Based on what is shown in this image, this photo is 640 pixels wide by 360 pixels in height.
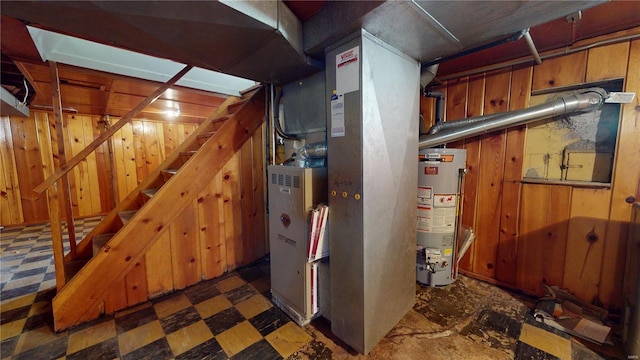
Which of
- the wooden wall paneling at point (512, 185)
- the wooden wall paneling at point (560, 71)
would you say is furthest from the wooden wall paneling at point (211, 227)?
the wooden wall paneling at point (560, 71)

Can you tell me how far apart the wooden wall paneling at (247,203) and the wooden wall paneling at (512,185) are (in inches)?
86.7

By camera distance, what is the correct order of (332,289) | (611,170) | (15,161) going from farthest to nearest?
(15,161)
(611,170)
(332,289)

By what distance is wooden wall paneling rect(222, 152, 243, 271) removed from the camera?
2.22 metres

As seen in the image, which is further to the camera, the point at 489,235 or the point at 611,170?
the point at 489,235

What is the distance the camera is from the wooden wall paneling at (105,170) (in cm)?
417

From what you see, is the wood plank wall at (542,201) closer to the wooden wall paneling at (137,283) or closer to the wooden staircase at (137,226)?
the wooden staircase at (137,226)

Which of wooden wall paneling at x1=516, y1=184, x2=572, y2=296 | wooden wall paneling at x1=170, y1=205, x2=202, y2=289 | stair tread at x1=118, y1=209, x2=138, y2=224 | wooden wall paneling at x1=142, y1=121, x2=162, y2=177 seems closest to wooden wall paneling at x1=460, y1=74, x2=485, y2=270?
wooden wall paneling at x1=516, y1=184, x2=572, y2=296

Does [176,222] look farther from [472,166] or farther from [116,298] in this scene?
[472,166]

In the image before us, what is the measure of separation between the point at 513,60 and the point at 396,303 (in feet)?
6.42

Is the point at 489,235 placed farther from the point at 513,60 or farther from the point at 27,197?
the point at 27,197

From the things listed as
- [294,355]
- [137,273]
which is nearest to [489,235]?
[294,355]

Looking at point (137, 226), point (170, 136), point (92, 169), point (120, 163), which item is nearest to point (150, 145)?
point (170, 136)

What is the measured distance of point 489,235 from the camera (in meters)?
2.04

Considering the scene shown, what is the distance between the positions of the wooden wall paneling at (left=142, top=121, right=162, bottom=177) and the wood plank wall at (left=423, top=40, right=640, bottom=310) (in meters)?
4.87
